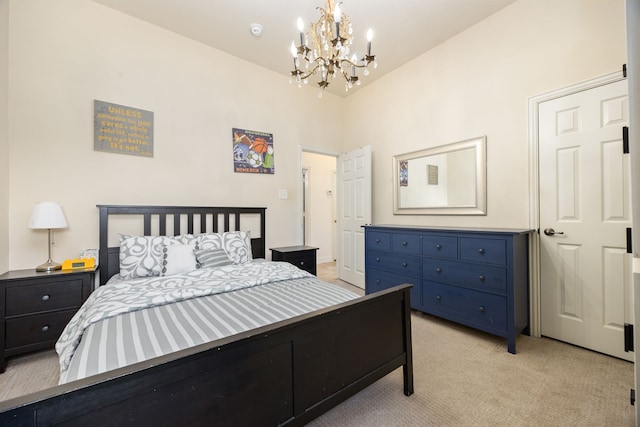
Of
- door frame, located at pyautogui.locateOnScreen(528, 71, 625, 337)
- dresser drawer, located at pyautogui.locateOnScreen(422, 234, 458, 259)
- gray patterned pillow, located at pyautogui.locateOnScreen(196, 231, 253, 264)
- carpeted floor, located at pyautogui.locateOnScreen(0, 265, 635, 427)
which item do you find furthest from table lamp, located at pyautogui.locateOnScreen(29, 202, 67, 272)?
door frame, located at pyautogui.locateOnScreen(528, 71, 625, 337)

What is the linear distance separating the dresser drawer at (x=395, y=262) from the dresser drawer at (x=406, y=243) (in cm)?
6

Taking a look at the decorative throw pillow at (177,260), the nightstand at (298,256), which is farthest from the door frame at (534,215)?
the decorative throw pillow at (177,260)

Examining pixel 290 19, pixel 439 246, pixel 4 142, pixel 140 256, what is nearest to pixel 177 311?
pixel 140 256

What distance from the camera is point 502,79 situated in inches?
103

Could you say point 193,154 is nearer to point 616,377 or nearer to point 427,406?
point 427,406

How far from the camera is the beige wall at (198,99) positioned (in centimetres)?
225

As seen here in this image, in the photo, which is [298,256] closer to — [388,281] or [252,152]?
[388,281]

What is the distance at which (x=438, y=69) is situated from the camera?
3.13m

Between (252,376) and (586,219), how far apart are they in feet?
8.97

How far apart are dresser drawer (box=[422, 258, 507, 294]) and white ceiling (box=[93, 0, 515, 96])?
8.06 ft

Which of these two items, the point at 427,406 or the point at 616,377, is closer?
the point at 427,406

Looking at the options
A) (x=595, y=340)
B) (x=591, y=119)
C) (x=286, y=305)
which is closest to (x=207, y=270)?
(x=286, y=305)

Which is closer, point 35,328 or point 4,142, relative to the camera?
point 35,328

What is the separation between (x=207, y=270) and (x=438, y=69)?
331 centimetres
